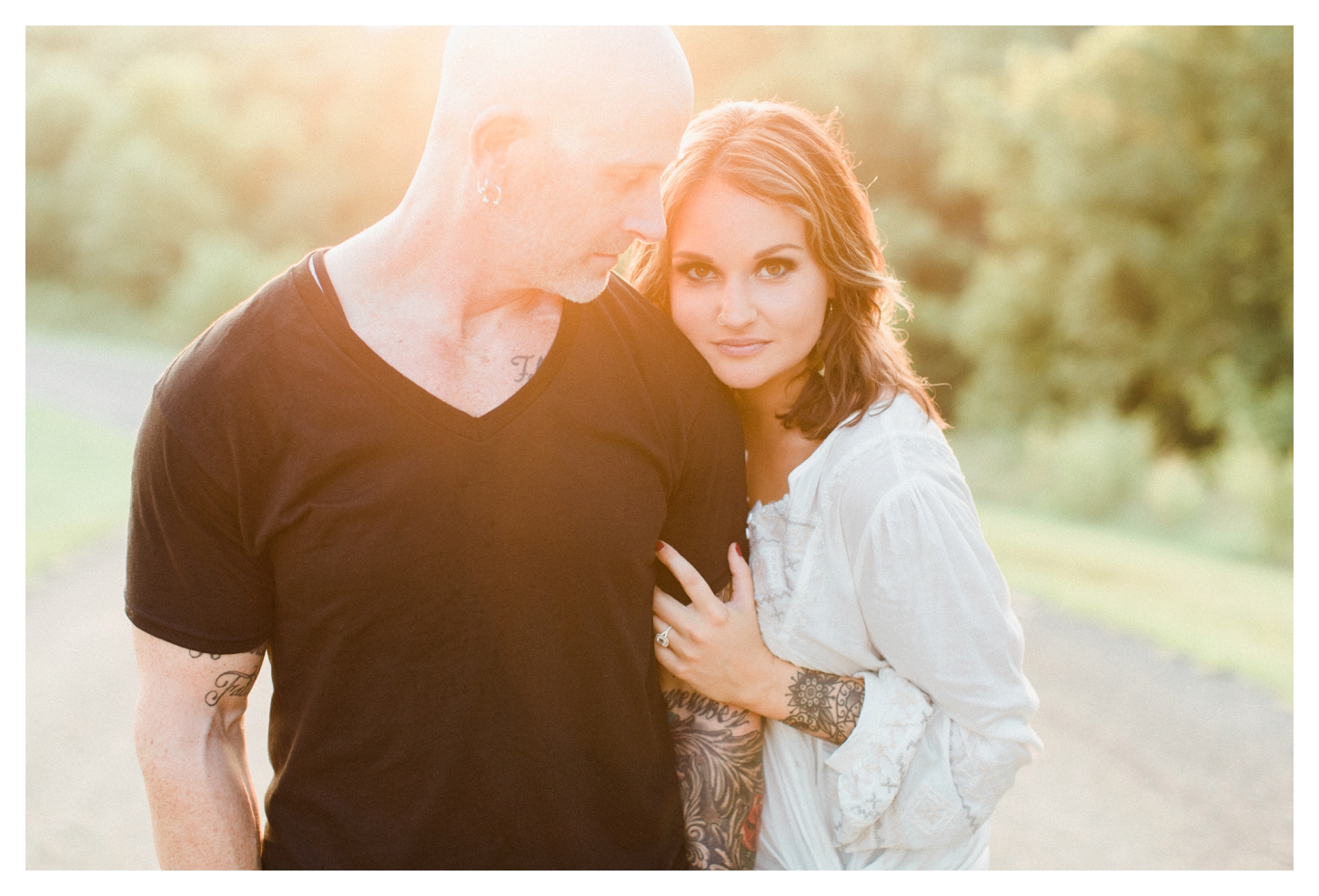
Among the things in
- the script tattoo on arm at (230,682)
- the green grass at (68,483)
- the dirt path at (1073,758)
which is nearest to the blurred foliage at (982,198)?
the green grass at (68,483)

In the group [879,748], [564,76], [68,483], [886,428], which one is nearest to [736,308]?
[886,428]

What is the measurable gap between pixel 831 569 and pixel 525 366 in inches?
29.8

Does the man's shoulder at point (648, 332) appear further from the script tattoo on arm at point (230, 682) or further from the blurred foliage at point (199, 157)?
the blurred foliage at point (199, 157)

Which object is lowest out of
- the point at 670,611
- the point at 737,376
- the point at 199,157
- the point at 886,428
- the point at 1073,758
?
the point at 1073,758

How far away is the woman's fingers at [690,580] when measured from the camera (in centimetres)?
186

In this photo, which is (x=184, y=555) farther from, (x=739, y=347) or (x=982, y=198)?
(x=982, y=198)

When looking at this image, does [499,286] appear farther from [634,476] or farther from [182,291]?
[182,291]

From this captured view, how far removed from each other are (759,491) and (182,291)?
25747 millimetres

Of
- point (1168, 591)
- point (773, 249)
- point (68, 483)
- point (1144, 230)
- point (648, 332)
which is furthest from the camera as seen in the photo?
point (1144, 230)

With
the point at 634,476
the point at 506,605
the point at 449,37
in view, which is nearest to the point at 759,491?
the point at 634,476

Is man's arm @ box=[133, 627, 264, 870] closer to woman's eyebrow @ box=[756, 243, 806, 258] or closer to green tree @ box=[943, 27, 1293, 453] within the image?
woman's eyebrow @ box=[756, 243, 806, 258]

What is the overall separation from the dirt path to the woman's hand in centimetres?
267

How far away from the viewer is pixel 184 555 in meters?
1.56

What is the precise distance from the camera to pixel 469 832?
1733 mm
